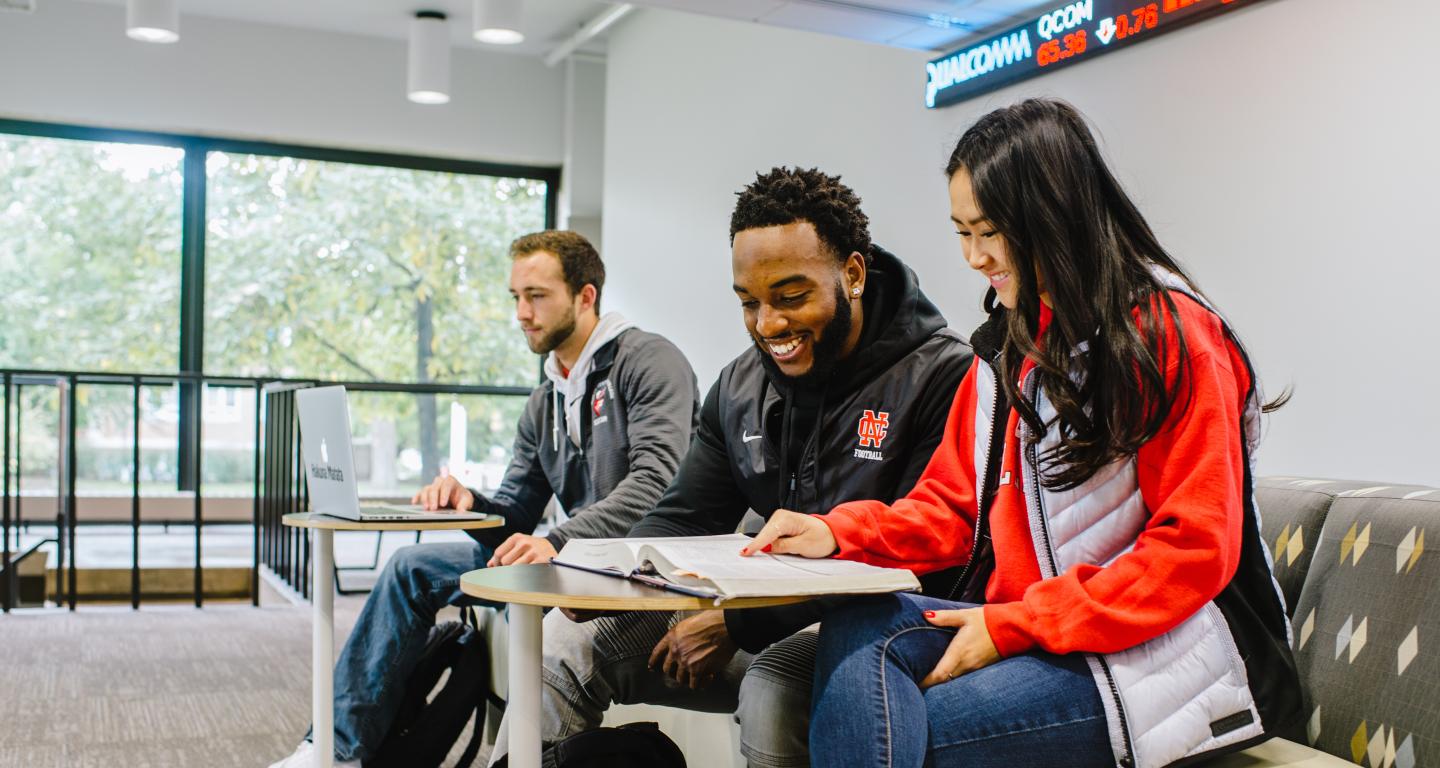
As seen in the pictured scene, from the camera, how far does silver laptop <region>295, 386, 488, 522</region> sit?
222 centimetres

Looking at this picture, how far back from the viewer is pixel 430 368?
7801 millimetres

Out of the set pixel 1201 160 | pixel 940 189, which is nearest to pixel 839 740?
pixel 1201 160

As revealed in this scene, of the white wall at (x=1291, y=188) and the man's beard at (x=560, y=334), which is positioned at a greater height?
the white wall at (x=1291, y=188)

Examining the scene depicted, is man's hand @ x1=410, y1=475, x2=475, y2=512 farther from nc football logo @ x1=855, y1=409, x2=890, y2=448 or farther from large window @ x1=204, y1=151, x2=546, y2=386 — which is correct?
large window @ x1=204, y1=151, x2=546, y2=386

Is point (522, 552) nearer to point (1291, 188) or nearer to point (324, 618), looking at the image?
point (324, 618)

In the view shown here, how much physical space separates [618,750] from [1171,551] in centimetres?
87

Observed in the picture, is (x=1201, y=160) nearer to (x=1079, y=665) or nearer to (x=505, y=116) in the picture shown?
(x=1079, y=665)

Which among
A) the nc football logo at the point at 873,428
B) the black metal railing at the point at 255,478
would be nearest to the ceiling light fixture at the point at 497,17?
the black metal railing at the point at 255,478

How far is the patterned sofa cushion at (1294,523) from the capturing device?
176 cm

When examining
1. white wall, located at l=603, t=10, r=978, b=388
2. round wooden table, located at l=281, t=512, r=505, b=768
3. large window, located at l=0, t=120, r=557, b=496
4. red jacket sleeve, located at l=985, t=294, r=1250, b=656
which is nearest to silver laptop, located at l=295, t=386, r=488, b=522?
round wooden table, located at l=281, t=512, r=505, b=768

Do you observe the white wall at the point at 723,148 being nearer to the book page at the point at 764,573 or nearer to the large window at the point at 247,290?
the large window at the point at 247,290

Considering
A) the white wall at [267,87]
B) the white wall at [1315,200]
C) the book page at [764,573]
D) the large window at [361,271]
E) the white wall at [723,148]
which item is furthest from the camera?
the large window at [361,271]

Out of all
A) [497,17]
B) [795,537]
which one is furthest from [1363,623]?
[497,17]

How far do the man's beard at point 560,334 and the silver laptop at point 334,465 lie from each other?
0.57m
